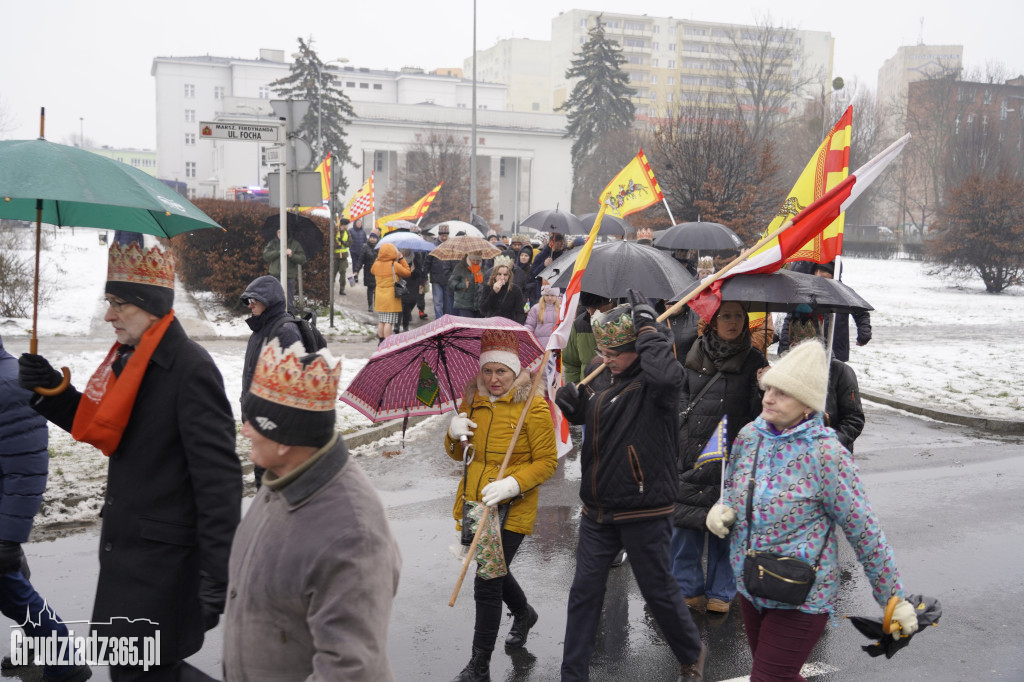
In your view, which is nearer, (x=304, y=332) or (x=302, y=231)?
(x=304, y=332)

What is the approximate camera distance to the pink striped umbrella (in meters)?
4.52

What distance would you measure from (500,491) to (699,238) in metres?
8.42

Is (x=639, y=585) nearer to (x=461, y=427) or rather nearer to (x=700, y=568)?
(x=461, y=427)

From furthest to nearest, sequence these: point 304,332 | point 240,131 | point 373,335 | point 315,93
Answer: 1. point 315,93
2. point 373,335
3. point 240,131
4. point 304,332

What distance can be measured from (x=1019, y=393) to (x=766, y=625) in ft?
36.3

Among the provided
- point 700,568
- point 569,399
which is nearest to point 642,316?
point 569,399

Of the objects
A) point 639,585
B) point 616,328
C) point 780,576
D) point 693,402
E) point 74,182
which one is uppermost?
point 74,182

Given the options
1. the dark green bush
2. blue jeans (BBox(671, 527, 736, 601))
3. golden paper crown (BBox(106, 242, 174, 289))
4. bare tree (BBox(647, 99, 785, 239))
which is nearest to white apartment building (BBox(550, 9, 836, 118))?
bare tree (BBox(647, 99, 785, 239))

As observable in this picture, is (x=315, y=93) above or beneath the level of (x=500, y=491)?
above

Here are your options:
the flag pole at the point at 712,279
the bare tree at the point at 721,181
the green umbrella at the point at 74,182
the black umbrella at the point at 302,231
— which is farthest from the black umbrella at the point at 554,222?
the green umbrella at the point at 74,182

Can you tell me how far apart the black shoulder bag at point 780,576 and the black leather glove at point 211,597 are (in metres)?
2.07

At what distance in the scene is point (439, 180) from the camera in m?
61.6

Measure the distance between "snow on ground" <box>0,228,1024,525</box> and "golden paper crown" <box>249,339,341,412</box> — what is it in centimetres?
531

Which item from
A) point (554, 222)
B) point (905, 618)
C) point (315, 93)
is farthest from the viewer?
point (315, 93)
